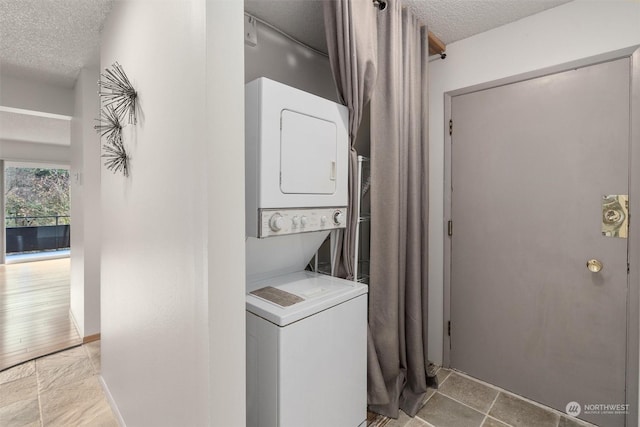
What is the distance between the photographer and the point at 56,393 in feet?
6.97

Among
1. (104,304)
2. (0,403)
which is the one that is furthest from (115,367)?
(0,403)

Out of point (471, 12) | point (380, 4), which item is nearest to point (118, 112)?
point (380, 4)

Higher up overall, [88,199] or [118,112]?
[118,112]

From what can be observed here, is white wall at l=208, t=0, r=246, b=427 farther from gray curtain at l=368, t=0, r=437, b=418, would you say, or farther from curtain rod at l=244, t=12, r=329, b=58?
curtain rod at l=244, t=12, r=329, b=58

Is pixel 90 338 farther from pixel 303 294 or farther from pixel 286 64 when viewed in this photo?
pixel 286 64

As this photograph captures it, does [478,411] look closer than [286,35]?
Yes

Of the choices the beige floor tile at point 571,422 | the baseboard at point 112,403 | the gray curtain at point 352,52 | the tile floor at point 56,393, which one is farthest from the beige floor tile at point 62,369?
the beige floor tile at point 571,422

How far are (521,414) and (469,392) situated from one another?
30cm

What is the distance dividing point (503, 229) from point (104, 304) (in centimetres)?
285

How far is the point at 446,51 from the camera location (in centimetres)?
232

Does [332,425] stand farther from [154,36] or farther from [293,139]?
[154,36]

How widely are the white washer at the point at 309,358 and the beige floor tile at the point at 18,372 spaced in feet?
7.29

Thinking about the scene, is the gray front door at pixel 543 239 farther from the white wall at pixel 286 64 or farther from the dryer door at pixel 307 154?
the dryer door at pixel 307 154

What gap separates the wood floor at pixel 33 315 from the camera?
2.72m
